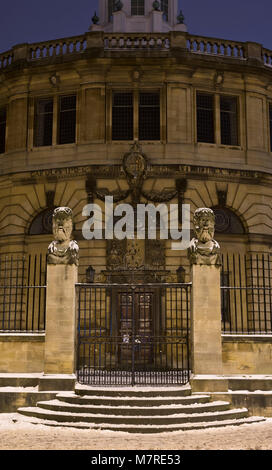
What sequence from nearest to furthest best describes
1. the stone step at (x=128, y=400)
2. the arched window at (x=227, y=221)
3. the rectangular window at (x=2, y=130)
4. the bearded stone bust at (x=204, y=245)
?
the stone step at (x=128, y=400), the bearded stone bust at (x=204, y=245), the arched window at (x=227, y=221), the rectangular window at (x=2, y=130)

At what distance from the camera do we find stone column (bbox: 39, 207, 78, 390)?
1416 centimetres

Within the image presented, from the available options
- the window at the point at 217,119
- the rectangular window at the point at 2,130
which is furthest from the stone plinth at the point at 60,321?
the rectangular window at the point at 2,130

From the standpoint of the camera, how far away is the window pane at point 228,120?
25.3 metres

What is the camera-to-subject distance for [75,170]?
2372 cm

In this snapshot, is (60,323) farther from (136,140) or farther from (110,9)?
(110,9)

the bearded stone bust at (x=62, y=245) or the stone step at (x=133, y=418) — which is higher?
the bearded stone bust at (x=62, y=245)

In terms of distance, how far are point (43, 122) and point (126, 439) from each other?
1765 cm

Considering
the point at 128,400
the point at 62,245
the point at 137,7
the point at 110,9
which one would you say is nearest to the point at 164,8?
the point at 137,7

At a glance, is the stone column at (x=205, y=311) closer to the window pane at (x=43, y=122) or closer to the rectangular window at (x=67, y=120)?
the rectangular window at (x=67, y=120)

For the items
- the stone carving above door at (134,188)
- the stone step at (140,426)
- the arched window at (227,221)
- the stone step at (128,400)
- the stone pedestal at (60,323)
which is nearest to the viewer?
the stone step at (140,426)

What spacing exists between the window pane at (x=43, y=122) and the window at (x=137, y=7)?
1780cm

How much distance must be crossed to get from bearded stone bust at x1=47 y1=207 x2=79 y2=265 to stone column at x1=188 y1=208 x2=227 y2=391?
307 centimetres
